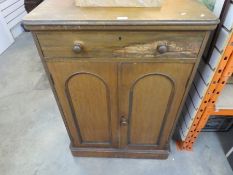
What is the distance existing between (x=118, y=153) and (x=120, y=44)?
0.78 metres

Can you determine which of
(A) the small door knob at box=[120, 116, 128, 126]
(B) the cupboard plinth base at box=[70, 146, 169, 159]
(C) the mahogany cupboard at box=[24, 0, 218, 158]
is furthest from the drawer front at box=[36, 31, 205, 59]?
(B) the cupboard plinth base at box=[70, 146, 169, 159]

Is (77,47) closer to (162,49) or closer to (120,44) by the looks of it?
(120,44)

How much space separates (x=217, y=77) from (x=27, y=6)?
8.02 ft

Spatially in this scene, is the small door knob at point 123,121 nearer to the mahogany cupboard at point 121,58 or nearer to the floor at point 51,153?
the mahogany cupboard at point 121,58

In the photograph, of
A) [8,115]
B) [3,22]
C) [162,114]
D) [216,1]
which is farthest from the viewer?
[3,22]

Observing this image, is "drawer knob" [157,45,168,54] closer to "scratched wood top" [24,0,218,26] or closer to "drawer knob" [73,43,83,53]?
"scratched wood top" [24,0,218,26]

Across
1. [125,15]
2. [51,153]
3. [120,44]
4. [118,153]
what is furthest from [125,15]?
[51,153]

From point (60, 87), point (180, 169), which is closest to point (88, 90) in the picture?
point (60, 87)

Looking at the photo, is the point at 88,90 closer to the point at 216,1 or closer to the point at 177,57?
the point at 177,57

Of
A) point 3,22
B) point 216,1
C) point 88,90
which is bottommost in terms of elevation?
point 3,22

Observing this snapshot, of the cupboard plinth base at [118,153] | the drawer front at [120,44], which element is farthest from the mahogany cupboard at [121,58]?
the cupboard plinth base at [118,153]

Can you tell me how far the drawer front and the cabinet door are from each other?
6 centimetres

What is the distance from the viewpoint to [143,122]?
98cm

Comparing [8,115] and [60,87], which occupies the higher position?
[60,87]
